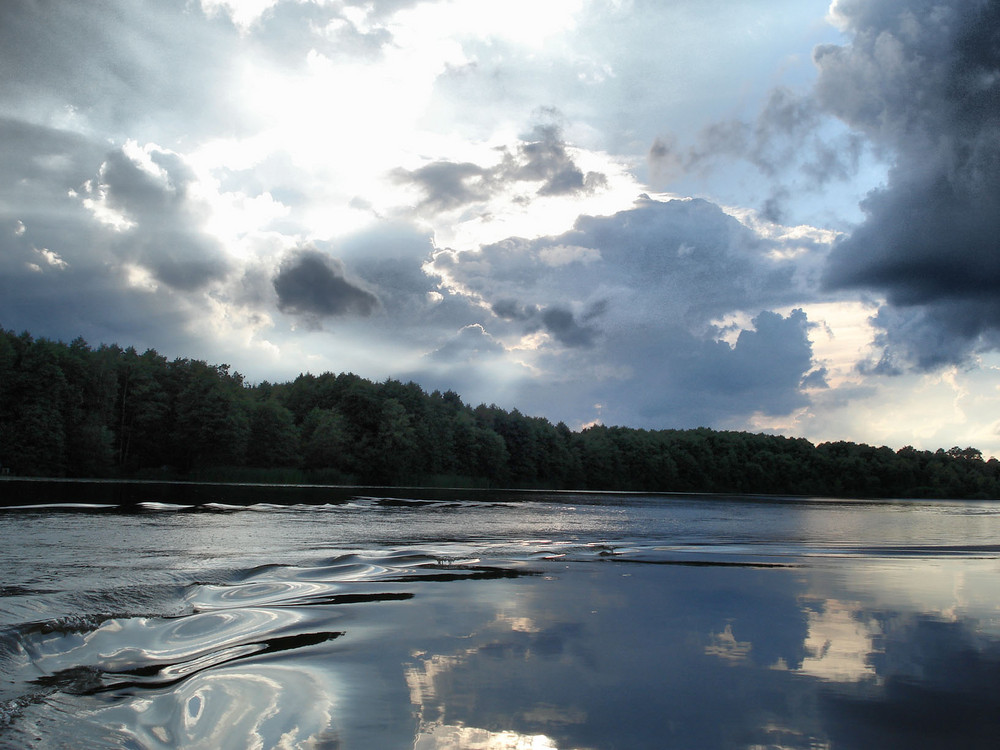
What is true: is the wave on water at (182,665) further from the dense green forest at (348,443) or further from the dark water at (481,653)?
the dense green forest at (348,443)

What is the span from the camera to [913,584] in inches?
514

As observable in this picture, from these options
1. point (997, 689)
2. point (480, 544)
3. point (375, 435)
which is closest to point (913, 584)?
point (997, 689)

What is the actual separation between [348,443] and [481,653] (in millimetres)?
110345

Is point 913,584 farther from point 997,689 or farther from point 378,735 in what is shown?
point 378,735

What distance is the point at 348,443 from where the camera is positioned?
11431 centimetres

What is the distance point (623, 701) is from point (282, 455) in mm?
103117

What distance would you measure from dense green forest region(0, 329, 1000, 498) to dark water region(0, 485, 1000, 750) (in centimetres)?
7886

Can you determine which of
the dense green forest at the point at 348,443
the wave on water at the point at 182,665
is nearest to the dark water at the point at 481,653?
the wave on water at the point at 182,665

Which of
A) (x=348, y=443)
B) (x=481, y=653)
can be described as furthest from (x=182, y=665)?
(x=348, y=443)

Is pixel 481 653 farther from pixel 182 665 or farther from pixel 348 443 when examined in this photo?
pixel 348 443

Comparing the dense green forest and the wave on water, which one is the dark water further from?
the dense green forest

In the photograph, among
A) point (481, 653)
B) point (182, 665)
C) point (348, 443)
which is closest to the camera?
point (182, 665)

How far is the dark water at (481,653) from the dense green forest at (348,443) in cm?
7886

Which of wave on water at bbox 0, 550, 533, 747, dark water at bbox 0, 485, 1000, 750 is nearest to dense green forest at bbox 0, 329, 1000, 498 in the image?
dark water at bbox 0, 485, 1000, 750
